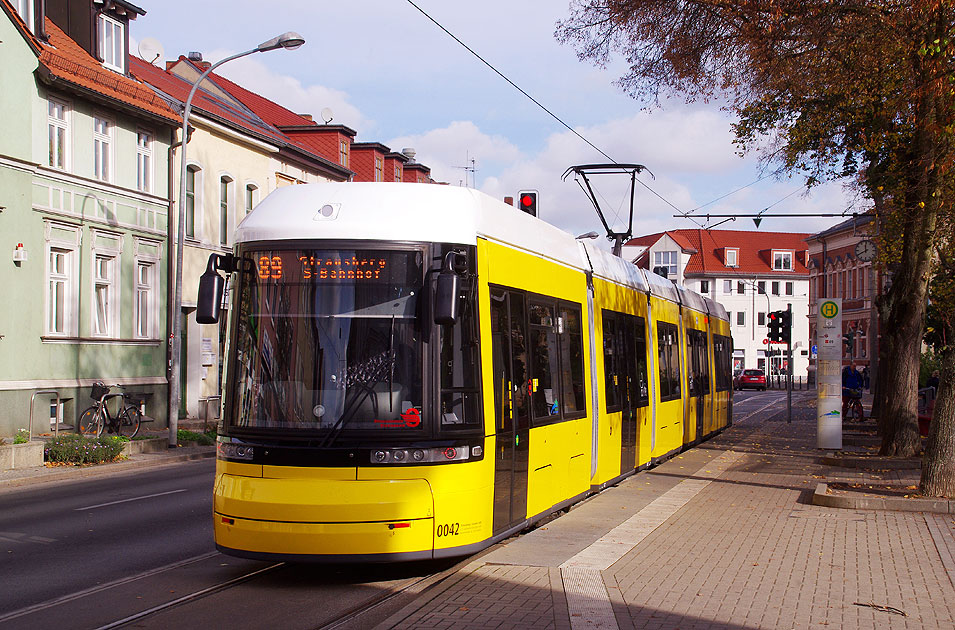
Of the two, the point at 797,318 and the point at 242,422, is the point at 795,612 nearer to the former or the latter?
the point at 242,422

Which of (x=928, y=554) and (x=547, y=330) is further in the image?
(x=547, y=330)

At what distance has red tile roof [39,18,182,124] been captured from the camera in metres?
25.9

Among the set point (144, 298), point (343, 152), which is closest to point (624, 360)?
point (144, 298)

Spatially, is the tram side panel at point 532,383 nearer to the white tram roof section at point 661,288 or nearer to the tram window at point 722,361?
the white tram roof section at point 661,288

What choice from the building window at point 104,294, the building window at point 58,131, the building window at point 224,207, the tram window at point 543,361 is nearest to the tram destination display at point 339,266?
the tram window at point 543,361

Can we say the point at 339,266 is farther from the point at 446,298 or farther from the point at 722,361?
the point at 722,361

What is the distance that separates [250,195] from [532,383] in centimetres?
2852

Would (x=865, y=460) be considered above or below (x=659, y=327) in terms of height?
below

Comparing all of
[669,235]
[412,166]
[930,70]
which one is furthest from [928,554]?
[669,235]

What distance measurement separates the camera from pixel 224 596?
27.7 ft

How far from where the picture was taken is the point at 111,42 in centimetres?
3027

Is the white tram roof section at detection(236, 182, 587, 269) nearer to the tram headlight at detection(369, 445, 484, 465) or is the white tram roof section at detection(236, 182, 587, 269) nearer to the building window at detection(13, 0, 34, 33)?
the tram headlight at detection(369, 445, 484, 465)

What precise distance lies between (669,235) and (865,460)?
9673 centimetres

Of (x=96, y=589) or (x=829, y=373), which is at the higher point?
(x=829, y=373)
